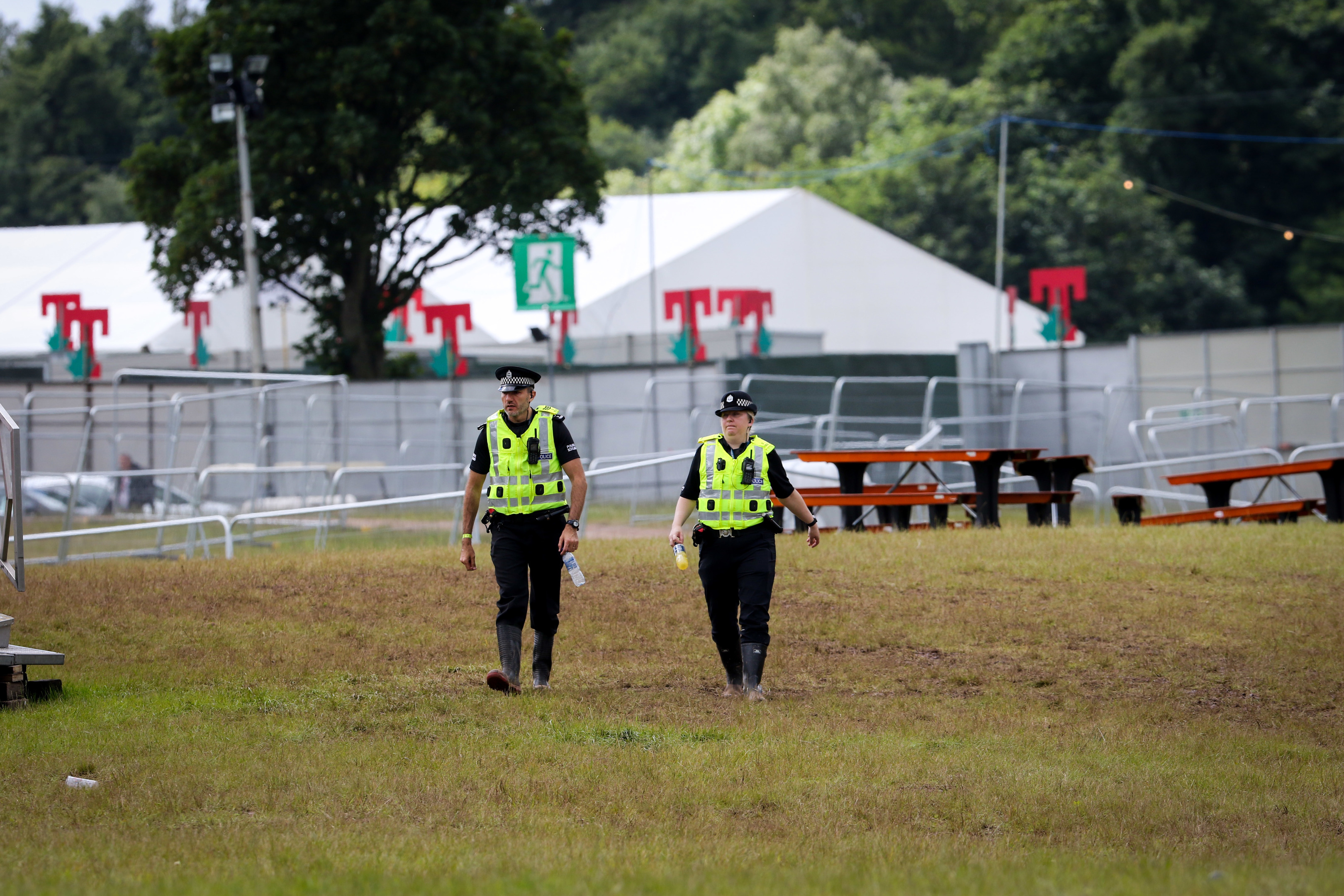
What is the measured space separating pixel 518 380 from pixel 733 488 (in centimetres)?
132

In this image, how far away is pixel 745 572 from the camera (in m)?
8.36

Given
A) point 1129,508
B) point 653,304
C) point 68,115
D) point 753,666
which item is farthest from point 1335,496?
point 68,115

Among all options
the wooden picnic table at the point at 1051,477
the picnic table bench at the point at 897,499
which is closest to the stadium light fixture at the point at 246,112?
the picnic table bench at the point at 897,499

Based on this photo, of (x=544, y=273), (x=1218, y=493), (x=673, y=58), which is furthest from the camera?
(x=673, y=58)

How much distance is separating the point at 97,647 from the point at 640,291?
30198 millimetres

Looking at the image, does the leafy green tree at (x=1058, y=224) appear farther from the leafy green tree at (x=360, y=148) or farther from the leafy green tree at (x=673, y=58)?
the leafy green tree at (x=673, y=58)

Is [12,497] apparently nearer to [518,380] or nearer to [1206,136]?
[518,380]

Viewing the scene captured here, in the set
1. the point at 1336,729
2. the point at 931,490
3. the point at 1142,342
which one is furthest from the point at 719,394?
the point at 1336,729

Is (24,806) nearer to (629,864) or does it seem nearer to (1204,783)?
(629,864)

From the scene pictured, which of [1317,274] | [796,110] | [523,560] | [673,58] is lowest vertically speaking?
[523,560]

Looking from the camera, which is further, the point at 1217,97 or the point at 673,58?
the point at 673,58

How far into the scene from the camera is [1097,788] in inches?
257

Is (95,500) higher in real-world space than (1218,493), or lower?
lower

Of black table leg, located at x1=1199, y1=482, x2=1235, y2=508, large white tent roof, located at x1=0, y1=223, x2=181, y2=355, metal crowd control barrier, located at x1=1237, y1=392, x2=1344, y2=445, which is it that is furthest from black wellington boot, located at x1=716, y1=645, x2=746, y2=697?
large white tent roof, located at x1=0, y1=223, x2=181, y2=355
